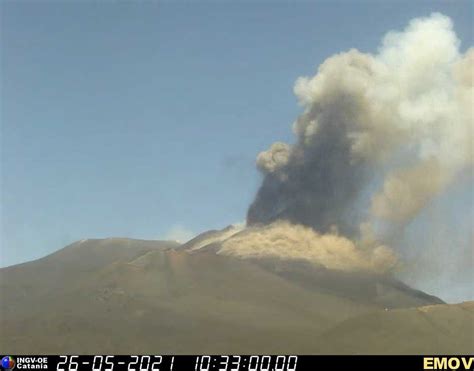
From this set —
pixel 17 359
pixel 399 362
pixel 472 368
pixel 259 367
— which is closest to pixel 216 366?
pixel 259 367

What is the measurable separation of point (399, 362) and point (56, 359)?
113m

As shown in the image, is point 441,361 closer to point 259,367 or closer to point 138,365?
point 259,367

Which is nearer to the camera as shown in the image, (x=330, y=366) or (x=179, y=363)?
(x=179, y=363)

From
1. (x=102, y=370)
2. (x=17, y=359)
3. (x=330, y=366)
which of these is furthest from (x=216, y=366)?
(x=330, y=366)

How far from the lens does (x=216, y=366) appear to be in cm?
11556

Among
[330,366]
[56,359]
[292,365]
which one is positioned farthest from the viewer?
[330,366]

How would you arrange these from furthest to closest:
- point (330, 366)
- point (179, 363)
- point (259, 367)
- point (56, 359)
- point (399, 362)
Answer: point (399, 362)
point (330, 366)
point (179, 363)
point (56, 359)
point (259, 367)

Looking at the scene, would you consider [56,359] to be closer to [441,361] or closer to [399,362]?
[441,361]

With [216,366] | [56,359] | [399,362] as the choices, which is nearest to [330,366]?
[399,362]

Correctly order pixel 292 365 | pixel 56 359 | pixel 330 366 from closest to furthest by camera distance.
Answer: pixel 56 359 → pixel 292 365 → pixel 330 366

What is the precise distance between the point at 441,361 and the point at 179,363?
53311 millimetres

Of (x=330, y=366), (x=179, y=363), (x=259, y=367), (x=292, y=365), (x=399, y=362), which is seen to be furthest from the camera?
(x=399, y=362)

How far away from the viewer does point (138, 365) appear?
383 ft

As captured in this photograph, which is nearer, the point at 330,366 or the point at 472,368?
the point at 472,368
